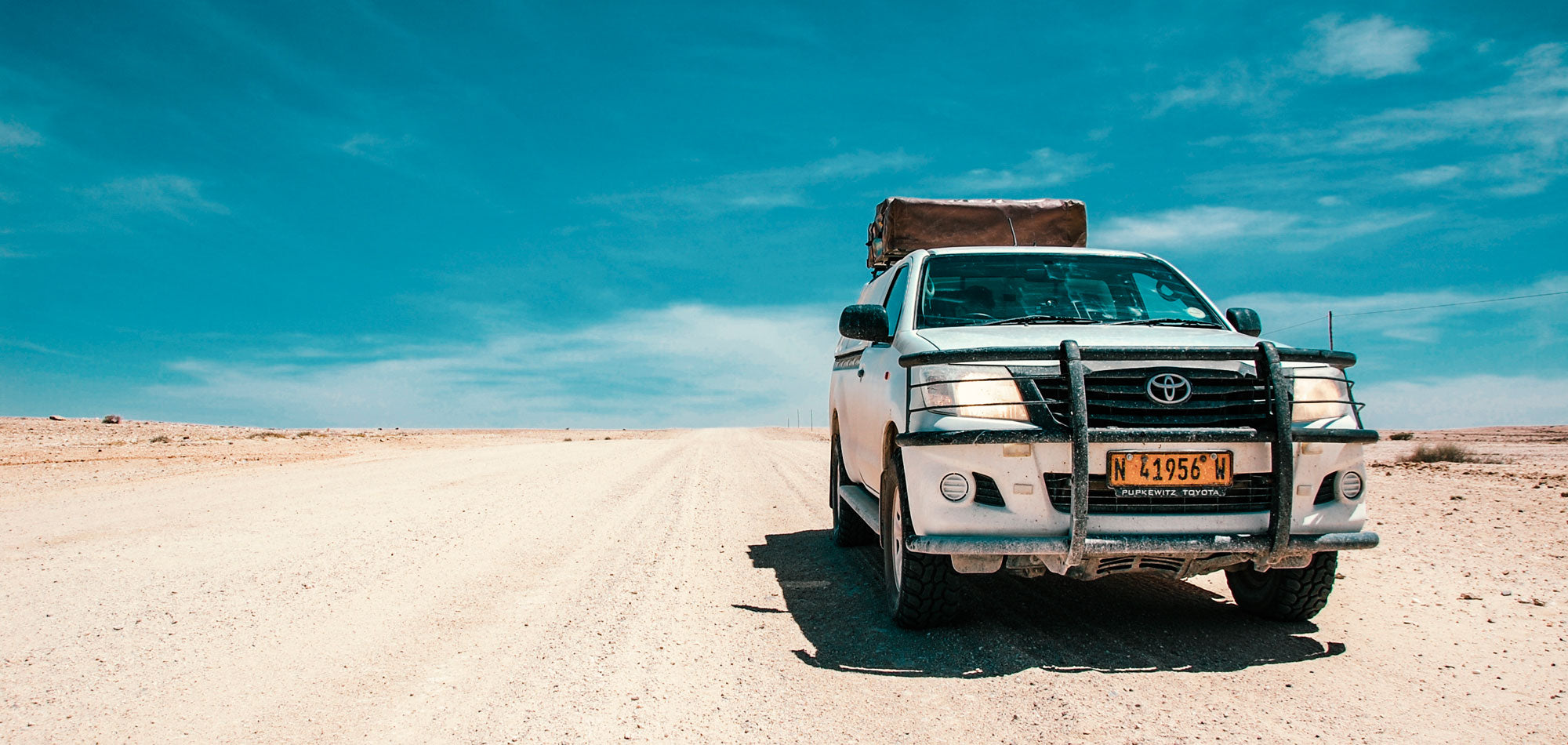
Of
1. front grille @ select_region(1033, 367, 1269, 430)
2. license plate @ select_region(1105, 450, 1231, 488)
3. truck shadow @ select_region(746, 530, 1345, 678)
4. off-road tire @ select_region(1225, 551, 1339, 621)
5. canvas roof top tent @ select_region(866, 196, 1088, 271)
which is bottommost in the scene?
truck shadow @ select_region(746, 530, 1345, 678)

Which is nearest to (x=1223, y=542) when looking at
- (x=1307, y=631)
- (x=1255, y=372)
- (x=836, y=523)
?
(x=1255, y=372)

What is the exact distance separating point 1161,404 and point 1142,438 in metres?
0.24

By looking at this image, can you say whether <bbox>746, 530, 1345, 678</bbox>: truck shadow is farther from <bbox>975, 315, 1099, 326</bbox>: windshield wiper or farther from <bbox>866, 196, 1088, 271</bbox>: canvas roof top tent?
<bbox>866, 196, 1088, 271</bbox>: canvas roof top tent

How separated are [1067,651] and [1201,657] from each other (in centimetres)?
58

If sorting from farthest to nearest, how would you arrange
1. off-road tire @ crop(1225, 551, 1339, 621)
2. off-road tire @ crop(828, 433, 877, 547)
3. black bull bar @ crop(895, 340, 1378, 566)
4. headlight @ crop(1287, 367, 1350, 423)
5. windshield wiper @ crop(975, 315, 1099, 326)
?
off-road tire @ crop(828, 433, 877, 547), windshield wiper @ crop(975, 315, 1099, 326), off-road tire @ crop(1225, 551, 1339, 621), headlight @ crop(1287, 367, 1350, 423), black bull bar @ crop(895, 340, 1378, 566)

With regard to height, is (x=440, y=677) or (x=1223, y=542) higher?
(x=1223, y=542)

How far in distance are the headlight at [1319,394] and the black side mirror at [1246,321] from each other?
43.3 inches

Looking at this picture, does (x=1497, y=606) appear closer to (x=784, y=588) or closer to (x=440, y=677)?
(x=784, y=588)

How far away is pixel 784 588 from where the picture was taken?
552 cm

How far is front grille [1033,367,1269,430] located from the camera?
3768 mm

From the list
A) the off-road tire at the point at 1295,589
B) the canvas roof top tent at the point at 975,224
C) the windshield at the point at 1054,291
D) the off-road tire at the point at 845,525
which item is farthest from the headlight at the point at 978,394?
the canvas roof top tent at the point at 975,224

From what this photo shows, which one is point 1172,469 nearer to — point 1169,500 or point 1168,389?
point 1169,500

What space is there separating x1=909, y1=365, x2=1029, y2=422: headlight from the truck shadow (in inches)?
43.4

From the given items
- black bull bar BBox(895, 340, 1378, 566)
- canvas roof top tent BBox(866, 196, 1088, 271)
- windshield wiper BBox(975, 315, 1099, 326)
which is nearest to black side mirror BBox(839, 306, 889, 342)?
windshield wiper BBox(975, 315, 1099, 326)
